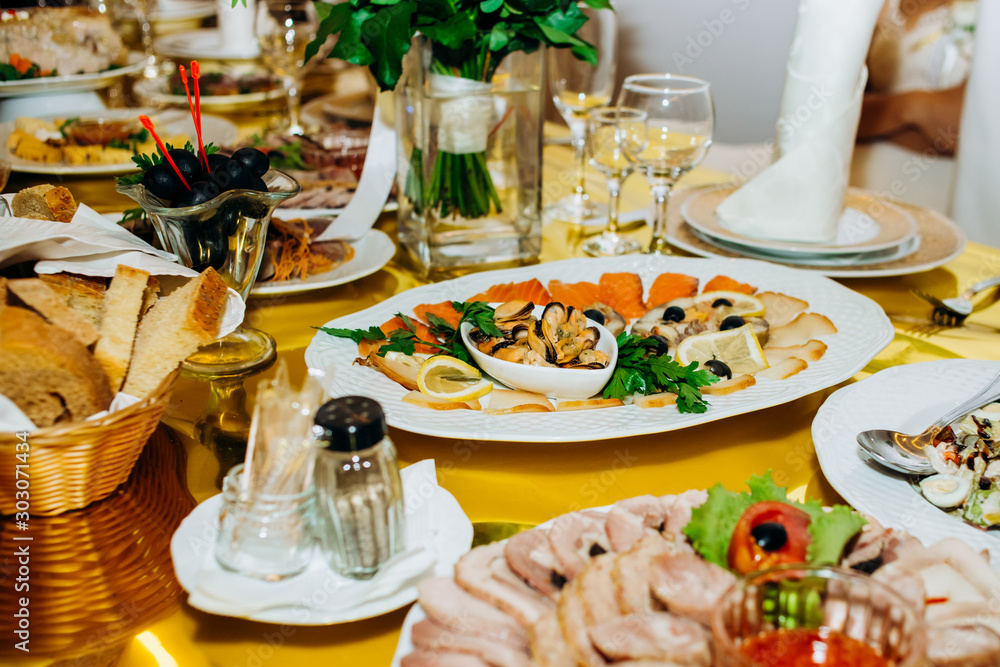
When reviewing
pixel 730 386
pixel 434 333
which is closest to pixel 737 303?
pixel 730 386

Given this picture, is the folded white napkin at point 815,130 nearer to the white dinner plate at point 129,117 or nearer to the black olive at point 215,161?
the black olive at point 215,161

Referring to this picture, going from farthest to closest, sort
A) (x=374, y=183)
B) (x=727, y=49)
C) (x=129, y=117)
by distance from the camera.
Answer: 1. (x=727, y=49)
2. (x=129, y=117)
3. (x=374, y=183)

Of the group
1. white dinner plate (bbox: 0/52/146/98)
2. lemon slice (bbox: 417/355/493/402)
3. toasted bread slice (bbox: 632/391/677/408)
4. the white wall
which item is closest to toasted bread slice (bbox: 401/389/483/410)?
lemon slice (bbox: 417/355/493/402)

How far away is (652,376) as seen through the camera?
1.16 meters

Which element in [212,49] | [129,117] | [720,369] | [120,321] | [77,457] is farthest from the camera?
[212,49]

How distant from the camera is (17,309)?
865mm

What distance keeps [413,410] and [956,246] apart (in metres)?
1.30

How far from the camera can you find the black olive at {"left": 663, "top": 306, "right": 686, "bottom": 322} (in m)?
1.37

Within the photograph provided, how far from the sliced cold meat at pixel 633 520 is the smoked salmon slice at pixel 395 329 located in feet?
1.74

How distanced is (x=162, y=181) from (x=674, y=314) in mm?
825

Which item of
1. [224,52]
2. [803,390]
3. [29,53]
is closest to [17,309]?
[803,390]

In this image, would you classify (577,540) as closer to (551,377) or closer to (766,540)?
(766,540)

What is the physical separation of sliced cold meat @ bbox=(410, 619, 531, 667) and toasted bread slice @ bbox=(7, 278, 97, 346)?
53 cm

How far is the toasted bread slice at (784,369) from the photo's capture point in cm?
120
